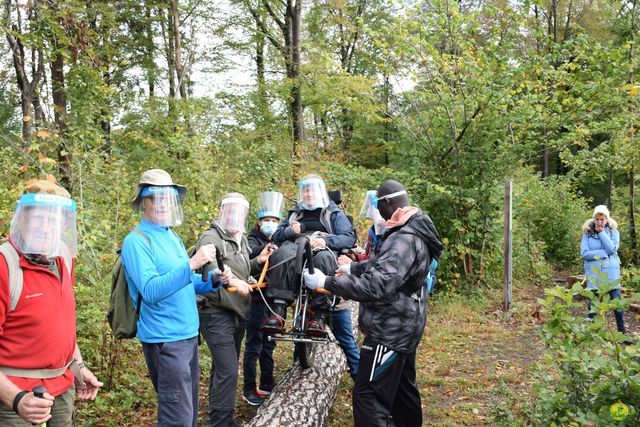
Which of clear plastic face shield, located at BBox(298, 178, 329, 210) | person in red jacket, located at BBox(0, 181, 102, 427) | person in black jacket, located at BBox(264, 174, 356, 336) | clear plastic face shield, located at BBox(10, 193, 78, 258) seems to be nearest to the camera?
person in red jacket, located at BBox(0, 181, 102, 427)

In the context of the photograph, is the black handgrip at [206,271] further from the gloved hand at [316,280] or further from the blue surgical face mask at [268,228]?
the blue surgical face mask at [268,228]

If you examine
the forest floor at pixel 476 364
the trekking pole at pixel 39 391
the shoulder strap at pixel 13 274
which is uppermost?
the shoulder strap at pixel 13 274

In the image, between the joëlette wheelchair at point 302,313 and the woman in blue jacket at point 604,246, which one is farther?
the woman in blue jacket at point 604,246

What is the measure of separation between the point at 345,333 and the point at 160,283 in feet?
9.00

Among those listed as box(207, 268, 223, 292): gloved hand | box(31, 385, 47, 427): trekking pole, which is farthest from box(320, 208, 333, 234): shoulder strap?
box(31, 385, 47, 427): trekking pole

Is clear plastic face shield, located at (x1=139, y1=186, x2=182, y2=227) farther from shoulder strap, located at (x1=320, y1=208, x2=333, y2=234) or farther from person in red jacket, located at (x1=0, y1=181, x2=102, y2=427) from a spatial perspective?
shoulder strap, located at (x1=320, y1=208, x2=333, y2=234)

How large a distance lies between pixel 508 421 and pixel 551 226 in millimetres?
11688

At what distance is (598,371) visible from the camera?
298 centimetres

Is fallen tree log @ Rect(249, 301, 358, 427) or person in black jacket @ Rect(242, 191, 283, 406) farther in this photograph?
person in black jacket @ Rect(242, 191, 283, 406)

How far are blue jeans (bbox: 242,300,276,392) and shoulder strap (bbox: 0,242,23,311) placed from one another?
292 cm

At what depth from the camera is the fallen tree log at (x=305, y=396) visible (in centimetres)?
402

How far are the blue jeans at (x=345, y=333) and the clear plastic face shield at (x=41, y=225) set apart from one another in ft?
10.4

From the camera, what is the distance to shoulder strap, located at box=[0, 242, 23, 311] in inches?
87.6

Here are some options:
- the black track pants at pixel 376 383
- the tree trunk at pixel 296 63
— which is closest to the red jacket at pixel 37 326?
the black track pants at pixel 376 383
